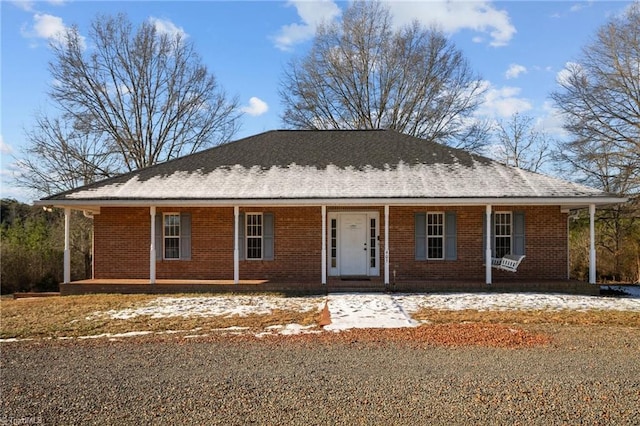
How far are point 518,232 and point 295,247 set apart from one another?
6698 millimetres

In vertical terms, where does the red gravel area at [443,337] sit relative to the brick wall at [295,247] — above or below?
below

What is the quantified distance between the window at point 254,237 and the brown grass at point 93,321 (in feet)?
13.8

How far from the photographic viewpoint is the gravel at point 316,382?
505cm

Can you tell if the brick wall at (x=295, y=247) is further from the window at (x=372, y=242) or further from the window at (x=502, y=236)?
the window at (x=502, y=236)

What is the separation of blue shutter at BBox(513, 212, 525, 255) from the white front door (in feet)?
14.6

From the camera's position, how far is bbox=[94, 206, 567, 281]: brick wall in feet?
51.8

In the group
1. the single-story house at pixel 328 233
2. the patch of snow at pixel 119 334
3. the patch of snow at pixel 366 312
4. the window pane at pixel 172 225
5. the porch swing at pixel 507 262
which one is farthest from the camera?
the window pane at pixel 172 225

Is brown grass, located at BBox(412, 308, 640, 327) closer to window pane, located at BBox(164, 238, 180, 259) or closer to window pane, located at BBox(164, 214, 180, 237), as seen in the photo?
window pane, located at BBox(164, 238, 180, 259)

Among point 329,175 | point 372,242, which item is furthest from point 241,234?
point 372,242

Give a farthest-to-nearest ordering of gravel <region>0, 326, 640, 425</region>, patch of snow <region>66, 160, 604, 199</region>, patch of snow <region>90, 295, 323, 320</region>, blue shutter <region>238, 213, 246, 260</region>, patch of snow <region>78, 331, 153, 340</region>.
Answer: blue shutter <region>238, 213, 246, 260</region>, patch of snow <region>66, 160, 604, 199</region>, patch of snow <region>90, 295, 323, 320</region>, patch of snow <region>78, 331, 153, 340</region>, gravel <region>0, 326, 640, 425</region>

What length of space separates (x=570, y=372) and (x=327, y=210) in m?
10.4

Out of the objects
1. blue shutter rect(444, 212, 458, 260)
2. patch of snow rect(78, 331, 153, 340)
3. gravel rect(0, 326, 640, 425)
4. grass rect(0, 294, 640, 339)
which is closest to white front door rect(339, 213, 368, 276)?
blue shutter rect(444, 212, 458, 260)

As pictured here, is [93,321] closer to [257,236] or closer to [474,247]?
[257,236]

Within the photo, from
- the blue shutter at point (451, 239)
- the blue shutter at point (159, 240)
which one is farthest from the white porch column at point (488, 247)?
the blue shutter at point (159, 240)
